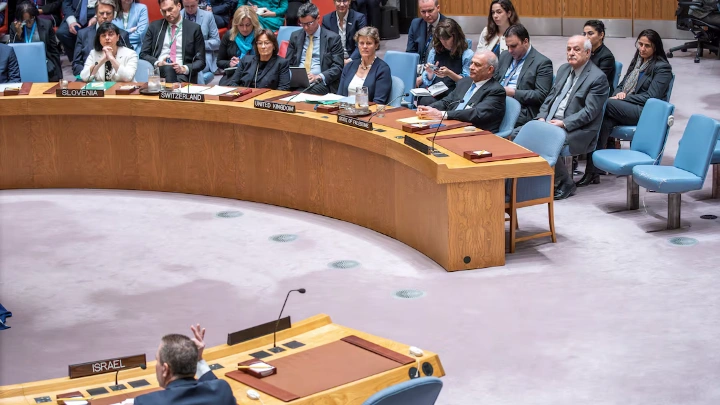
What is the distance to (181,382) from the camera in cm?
323

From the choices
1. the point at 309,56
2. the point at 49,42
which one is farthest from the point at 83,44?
the point at 309,56

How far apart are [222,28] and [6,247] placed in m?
5.31

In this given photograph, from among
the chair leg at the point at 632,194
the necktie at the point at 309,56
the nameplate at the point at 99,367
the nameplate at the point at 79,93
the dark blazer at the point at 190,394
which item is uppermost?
the necktie at the point at 309,56

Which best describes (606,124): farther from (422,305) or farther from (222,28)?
(222,28)

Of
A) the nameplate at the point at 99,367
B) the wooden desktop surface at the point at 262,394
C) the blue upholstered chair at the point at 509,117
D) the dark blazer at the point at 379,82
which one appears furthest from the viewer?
the dark blazer at the point at 379,82

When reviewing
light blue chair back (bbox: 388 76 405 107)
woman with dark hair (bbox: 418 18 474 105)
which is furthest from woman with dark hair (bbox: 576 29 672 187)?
light blue chair back (bbox: 388 76 405 107)

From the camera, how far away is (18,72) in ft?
30.3

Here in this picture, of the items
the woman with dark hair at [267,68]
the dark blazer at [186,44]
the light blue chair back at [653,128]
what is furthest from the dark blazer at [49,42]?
the light blue chair back at [653,128]

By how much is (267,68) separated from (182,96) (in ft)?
2.92

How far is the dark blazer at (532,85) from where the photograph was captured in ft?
26.1

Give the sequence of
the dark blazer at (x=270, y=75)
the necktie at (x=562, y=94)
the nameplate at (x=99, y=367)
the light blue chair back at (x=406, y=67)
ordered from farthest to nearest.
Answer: the light blue chair back at (x=406, y=67)
the dark blazer at (x=270, y=75)
the necktie at (x=562, y=94)
the nameplate at (x=99, y=367)

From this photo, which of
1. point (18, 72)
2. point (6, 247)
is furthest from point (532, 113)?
point (18, 72)

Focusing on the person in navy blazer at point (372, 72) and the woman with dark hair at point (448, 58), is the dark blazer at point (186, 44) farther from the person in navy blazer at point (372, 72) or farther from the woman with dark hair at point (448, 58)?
the woman with dark hair at point (448, 58)

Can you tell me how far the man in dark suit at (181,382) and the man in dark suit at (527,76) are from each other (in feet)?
16.8
